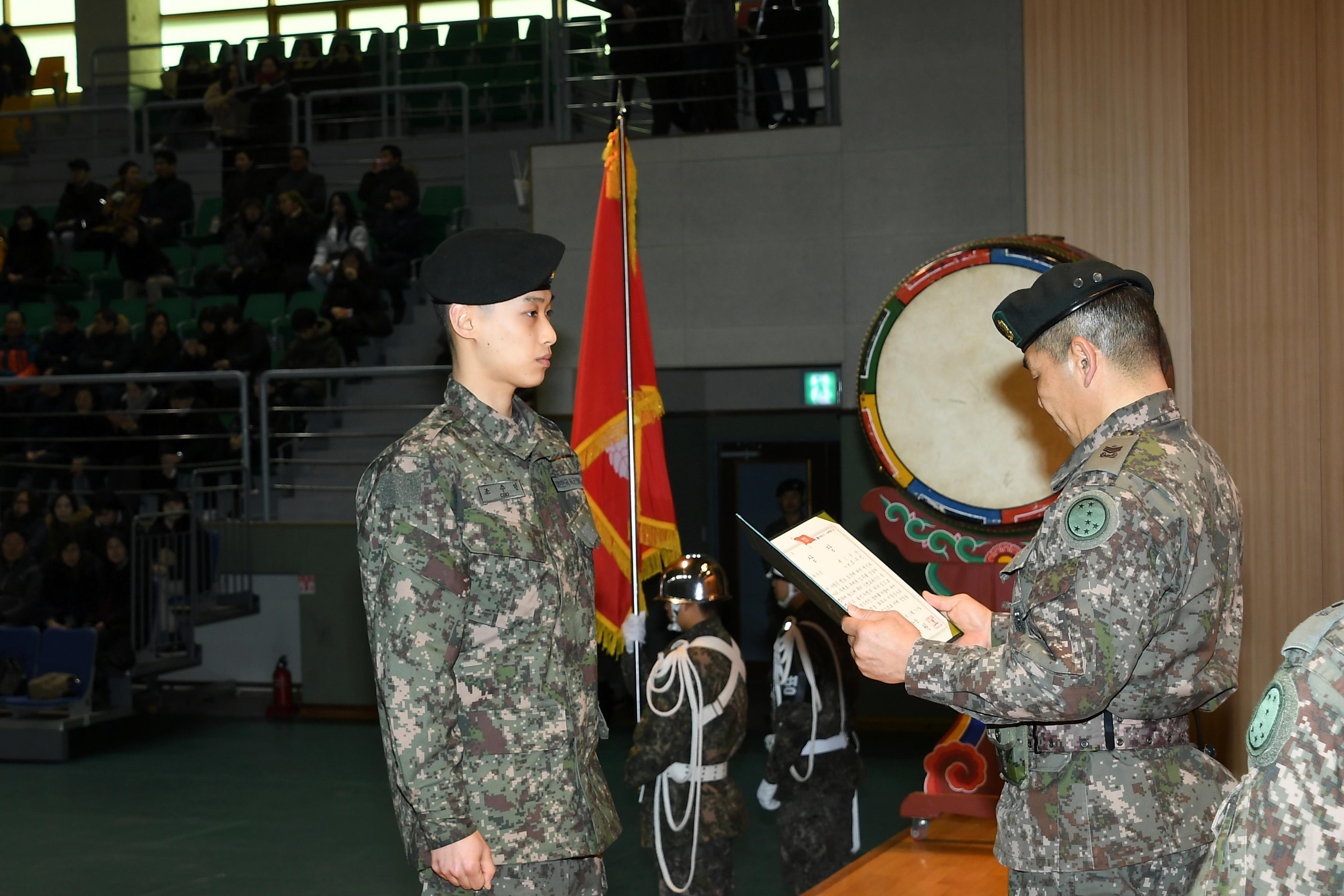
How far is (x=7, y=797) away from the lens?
712 cm

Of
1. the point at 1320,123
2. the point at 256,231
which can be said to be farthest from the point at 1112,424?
the point at 256,231

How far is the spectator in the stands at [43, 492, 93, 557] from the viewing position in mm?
8930

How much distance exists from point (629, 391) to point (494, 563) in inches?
98.4

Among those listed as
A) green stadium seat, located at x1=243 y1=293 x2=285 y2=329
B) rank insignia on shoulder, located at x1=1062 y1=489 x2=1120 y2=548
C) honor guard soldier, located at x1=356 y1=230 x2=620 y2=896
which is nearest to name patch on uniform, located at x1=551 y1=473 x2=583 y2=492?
honor guard soldier, located at x1=356 y1=230 x2=620 y2=896

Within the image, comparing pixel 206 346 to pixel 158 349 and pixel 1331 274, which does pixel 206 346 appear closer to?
pixel 158 349

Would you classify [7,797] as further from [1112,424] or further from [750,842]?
[1112,424]

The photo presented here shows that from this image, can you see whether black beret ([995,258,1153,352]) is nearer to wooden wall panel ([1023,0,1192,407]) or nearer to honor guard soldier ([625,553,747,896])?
honor guard soldier ([625,553,747,896])

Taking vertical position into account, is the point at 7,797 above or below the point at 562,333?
below

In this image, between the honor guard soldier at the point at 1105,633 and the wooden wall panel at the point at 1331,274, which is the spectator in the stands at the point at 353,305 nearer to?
the wooden wall panel at the point at 1331,274

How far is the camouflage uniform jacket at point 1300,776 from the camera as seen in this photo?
79 cm

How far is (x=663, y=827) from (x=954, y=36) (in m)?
5.17

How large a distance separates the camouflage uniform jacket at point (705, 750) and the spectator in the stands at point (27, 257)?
30.5 feet

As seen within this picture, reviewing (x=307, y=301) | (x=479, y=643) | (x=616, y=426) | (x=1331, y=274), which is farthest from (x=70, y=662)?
(x=1331, y=274)

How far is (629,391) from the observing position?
446 centimetres
